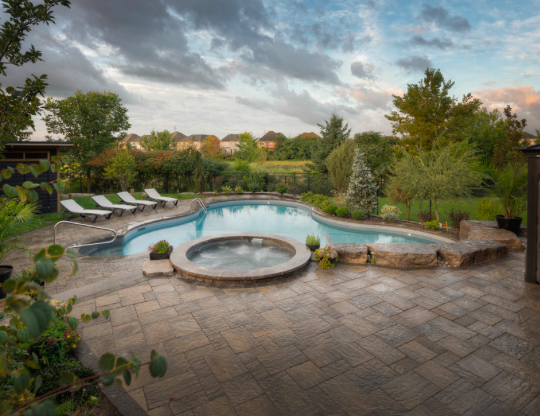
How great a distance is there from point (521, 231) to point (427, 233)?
2.19 metres

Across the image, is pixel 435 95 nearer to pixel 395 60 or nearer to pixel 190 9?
pixel 395 60

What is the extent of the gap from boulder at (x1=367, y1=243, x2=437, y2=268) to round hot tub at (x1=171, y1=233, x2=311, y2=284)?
1.37 metres

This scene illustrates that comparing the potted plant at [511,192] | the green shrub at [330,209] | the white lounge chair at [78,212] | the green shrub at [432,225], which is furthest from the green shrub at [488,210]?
the white lounge chair at [78,212]

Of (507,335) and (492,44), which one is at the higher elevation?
(492,44)

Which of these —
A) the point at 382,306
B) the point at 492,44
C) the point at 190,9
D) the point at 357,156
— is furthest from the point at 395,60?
the point at 382,306

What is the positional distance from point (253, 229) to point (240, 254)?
3.63 m

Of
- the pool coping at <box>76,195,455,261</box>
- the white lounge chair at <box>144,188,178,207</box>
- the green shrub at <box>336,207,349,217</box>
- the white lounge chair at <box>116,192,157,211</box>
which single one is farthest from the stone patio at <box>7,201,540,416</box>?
the white lounge chair at <box>144,188,178,207</box>

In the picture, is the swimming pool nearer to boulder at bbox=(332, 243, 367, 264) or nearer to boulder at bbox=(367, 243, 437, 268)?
boulder at bbox=(332, 243, 367, 264)

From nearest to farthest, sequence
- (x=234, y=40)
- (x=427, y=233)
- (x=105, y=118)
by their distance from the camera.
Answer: (x=427, y=233), (x=234, y=40), (x=105, y=118)

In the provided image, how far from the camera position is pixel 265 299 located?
441cm

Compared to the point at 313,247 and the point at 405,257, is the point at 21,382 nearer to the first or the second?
the point at 405,257

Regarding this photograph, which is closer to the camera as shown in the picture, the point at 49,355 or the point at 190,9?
the point at 49,355

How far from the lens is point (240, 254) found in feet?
23.7

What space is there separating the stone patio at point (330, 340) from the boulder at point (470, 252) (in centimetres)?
32
